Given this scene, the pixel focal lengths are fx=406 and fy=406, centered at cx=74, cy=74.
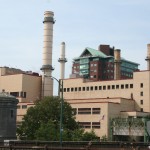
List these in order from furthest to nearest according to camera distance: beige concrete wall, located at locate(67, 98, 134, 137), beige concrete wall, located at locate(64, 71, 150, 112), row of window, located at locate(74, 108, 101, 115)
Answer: beige concrete wall, located at locate(64, 71, 150, 112), row of window, located at locate(74, 108, 101, 115), beige concrete wall, located at locate(67, 98, 134, 137)

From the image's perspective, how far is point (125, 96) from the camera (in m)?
120

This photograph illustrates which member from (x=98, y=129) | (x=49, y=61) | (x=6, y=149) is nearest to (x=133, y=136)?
(x=98, y=129)

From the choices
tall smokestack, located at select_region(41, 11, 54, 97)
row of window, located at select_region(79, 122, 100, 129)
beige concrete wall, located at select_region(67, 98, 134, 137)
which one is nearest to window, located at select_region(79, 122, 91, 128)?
row of window, located at select_region(79, 122, 100, 129)

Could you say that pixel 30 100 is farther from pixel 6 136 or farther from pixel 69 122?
pixel 6 136

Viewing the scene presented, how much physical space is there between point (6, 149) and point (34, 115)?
54851 millimetres

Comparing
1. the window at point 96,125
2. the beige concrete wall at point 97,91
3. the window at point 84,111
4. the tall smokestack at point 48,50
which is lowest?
the window at point 96,125

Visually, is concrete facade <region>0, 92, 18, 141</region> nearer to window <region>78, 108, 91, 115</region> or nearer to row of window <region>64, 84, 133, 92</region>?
window <region>78, 108, 91, 115</region>

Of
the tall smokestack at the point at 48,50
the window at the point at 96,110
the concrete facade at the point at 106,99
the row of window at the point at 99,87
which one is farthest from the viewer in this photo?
the row of window at the point at 99,87

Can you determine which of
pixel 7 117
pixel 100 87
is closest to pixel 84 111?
pixel 100 87

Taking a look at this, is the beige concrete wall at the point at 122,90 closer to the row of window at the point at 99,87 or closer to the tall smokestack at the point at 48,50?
the row of window at the point at 99,87

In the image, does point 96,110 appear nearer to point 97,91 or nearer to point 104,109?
point 104,109

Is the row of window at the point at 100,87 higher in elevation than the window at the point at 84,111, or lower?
higher

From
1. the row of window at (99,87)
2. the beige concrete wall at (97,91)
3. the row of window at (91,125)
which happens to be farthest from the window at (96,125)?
the row of window at (99,87)

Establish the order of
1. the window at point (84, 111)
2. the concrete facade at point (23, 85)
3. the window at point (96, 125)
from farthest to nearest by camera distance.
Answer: the concrete facade at point (23, 85) < the window at point (84, 111) < the window at point (96, 125)
